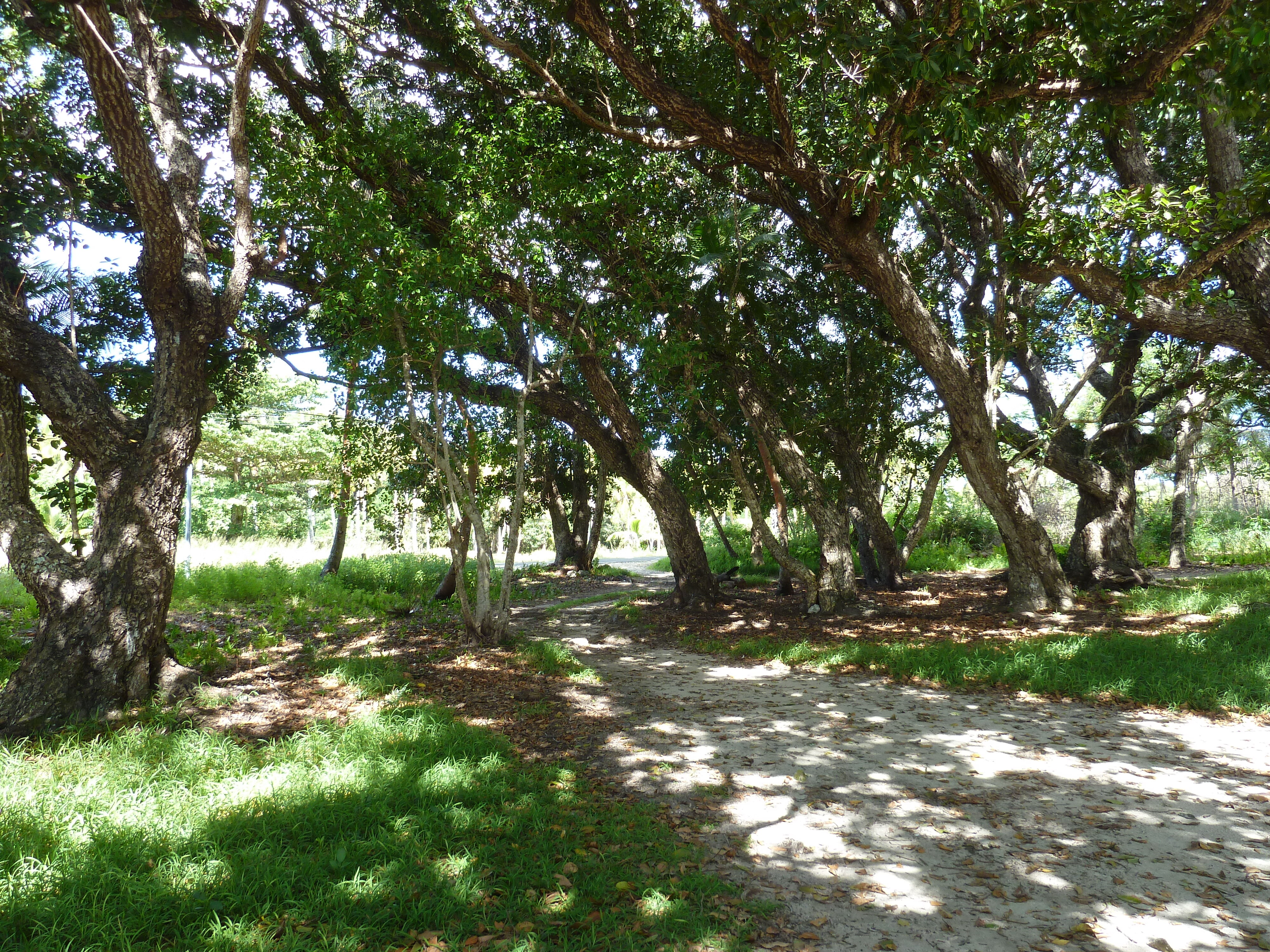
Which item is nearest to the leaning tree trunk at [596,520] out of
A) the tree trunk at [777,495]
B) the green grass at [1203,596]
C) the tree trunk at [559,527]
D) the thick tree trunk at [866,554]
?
the tree trunk at [559,527]

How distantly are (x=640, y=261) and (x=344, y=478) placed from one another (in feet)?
19.9

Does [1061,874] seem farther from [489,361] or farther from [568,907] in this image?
[489,361]

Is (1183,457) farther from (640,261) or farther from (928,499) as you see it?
(640,261)

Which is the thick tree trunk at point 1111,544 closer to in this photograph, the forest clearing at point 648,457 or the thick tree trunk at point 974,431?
the forest clearing at point 648,457

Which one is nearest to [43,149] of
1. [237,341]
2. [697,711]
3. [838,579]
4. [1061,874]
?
[237,341]

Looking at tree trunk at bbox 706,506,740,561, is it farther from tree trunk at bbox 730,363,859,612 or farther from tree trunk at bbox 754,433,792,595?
tree trunk at bbox 730,363,859,612

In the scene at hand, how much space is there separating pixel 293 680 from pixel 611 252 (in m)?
6.33

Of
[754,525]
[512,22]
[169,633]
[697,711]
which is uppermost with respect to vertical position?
[512,22]

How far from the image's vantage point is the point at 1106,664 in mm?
A: 6539

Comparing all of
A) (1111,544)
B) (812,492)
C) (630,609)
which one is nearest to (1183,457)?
(1111,544)

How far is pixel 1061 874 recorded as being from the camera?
3230 mm

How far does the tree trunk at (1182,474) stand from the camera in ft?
37.8

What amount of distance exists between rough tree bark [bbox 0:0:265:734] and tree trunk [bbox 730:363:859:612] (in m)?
6.82

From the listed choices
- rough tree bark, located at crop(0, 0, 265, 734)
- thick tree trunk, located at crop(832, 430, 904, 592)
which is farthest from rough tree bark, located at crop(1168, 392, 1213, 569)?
rough tree bark, located at crop(0, 0, 265, 734)
